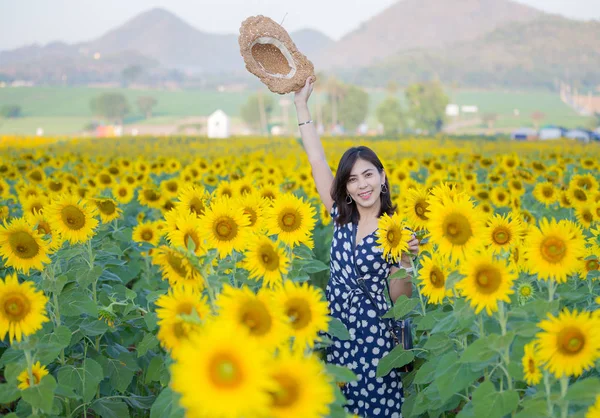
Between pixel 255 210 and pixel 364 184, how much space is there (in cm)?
61

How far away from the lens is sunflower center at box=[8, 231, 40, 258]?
3.04m

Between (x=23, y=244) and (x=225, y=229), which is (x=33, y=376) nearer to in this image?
(x=23, y=244)

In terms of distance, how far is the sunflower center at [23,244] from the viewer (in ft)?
9.98

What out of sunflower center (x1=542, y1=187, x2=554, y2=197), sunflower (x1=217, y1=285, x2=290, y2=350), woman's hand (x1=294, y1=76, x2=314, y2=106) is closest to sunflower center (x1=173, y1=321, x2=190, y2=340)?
sunflower (x1=217, y1=285, x2=290, y2=350)

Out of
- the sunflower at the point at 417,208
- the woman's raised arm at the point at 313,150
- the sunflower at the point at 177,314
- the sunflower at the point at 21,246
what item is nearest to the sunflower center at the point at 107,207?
the woman's raised arm at the point at 313,150

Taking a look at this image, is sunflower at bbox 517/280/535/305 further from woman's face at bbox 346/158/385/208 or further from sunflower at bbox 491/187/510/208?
sunflower at bbox 491/187/510/208

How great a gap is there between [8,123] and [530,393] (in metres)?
114

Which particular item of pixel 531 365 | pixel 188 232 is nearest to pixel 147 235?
pixel 188 232

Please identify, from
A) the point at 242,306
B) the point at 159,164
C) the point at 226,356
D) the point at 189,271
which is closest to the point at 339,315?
the point at 189,271

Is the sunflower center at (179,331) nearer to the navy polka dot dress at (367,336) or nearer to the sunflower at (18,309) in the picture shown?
the sunflower at (18,309)

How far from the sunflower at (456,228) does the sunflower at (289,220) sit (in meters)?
0.73

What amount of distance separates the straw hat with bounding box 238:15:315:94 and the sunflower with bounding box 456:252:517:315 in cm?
178

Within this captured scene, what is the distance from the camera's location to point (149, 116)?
436ft

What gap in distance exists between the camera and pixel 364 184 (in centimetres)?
355
